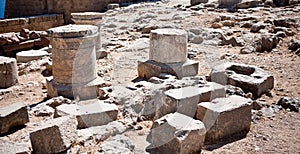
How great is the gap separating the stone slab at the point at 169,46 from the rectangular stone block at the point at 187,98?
1.80 metres

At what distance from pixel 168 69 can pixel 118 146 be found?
3.23 metres

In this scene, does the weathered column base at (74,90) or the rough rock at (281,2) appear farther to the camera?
the rough rock at (281,2)

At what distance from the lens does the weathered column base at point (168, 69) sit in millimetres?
6934

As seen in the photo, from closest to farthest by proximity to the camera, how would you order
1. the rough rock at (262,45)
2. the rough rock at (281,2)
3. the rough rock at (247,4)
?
the rough rock at (262,45) → the rough rock at (247,4) → the rough rock at (281,2)

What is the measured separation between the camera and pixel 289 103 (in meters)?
5.51

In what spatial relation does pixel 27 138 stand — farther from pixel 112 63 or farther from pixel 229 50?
pixel 229 50

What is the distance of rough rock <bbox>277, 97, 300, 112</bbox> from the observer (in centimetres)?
544

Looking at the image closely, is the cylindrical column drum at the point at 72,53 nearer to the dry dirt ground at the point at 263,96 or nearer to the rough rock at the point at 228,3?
the dry dirt ground at the point at 263,96

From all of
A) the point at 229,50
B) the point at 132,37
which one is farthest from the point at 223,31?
the point at 132,37

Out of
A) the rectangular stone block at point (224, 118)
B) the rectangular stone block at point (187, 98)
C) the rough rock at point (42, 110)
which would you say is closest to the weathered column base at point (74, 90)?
the rough rock at point (42, 110)

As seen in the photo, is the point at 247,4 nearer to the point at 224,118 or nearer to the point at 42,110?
the point at 224,118

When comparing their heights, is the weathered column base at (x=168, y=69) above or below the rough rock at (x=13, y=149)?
above

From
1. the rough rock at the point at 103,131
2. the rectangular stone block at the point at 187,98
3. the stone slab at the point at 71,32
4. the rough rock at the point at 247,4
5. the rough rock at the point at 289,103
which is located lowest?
the rough rock at the point at 103,131

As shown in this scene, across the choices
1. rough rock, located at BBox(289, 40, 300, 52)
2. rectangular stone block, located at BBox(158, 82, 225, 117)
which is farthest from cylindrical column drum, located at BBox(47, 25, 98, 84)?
rough rock, located at BBox(289, 40, 300, 52)
